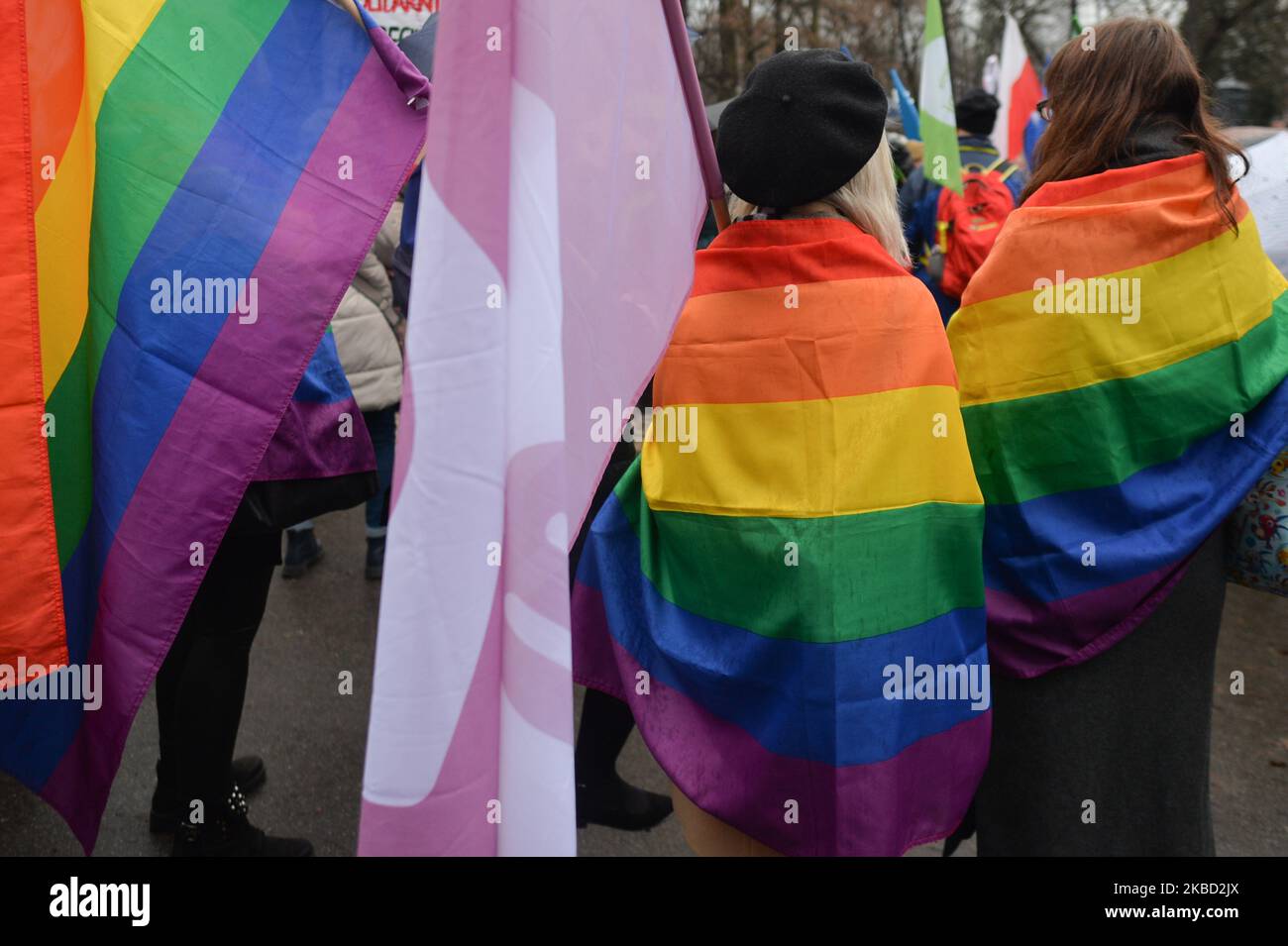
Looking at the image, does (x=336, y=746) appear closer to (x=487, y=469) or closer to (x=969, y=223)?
(x=487, y=469)

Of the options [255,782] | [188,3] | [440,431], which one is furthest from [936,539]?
[255,782]

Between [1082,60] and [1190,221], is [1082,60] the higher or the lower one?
the higher one

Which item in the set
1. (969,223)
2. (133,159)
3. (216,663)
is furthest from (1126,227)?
(969,223)

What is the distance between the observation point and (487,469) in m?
1.27

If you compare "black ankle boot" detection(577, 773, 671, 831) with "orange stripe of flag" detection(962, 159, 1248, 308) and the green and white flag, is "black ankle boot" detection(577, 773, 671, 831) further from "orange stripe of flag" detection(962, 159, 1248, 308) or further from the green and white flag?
the green and white flag

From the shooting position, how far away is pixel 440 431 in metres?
1.24

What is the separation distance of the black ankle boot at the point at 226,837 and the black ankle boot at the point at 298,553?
2.28 metres

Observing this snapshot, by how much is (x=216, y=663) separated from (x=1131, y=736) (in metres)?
2.11

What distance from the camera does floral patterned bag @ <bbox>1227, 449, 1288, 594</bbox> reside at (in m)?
2.13

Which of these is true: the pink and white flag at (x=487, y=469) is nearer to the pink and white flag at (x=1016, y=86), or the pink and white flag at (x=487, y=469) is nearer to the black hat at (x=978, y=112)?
the black hat at (x=978, y=112)

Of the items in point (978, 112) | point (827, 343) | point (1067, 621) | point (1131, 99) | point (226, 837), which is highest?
point (978, 112)

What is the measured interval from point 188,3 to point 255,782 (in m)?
2.35
